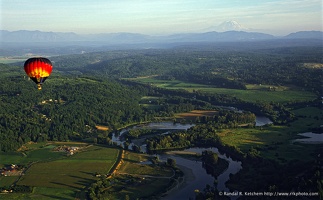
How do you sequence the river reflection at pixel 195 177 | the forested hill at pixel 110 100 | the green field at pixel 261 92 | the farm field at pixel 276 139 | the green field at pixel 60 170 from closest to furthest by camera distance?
the river reflection at pixel 195 177 → the green field at pixel 60 170 → the farm field at pixel 276 139 → the forested hill at pixel 110 100 → the green field at pixel 261 92

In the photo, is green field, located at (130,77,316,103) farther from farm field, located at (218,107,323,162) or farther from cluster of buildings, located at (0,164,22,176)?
cluster of buildings, located at (0,164,22,176)

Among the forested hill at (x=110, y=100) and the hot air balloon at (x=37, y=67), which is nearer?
the hot air balloon at (x=37, y=67)

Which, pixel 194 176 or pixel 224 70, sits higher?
pixel 224 70

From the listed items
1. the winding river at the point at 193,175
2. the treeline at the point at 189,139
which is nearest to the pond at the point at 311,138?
the treeline at the point at 189,139

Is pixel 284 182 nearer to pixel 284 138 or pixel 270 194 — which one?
pixel 270 194

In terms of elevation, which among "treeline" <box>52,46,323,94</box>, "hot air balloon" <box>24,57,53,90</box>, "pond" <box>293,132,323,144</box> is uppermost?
"hot air balloon" <box>24,57,53,90</box>

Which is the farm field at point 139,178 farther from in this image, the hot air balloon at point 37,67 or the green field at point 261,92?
the green field at point 261,92

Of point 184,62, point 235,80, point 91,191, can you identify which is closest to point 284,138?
point 91,191

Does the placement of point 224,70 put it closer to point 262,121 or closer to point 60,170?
point 262,121

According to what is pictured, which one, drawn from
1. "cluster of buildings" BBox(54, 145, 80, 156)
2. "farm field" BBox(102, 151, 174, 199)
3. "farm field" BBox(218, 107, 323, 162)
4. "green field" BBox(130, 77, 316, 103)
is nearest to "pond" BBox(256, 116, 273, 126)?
"farm field" BBox(218, 107, 323, 162)

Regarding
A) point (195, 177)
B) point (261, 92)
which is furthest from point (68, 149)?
point (261, 92)

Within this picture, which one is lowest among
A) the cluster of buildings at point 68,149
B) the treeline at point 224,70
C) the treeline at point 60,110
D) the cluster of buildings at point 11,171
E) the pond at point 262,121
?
the cluster of buildings at point 11,171
